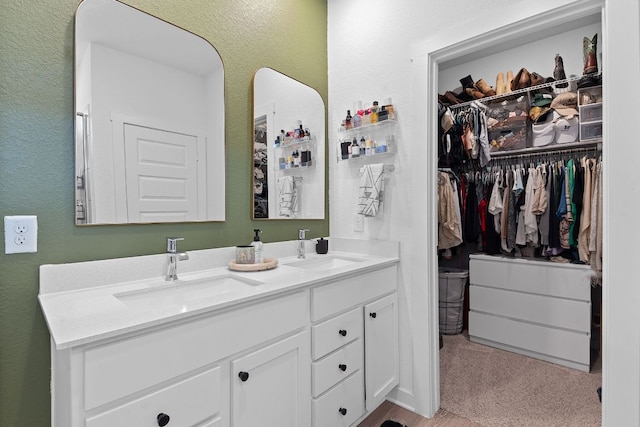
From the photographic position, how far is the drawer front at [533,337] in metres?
2.47

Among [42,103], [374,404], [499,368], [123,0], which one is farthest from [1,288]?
[499,368]

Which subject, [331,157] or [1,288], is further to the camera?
[331,157]

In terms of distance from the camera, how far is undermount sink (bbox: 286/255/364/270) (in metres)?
1.95

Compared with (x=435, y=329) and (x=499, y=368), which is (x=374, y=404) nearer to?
(x=435, y=329)

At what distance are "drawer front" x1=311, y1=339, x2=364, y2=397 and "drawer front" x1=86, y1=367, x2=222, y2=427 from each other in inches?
19.1

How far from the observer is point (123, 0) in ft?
4.62

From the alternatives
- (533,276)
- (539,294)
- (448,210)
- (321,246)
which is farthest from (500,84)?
(321,246)

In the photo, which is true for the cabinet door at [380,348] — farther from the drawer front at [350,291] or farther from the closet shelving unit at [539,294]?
the closet shelving unit at [539,294]

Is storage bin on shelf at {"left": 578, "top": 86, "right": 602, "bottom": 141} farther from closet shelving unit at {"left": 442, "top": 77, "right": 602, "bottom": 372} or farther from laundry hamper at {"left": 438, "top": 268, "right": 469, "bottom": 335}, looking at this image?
laundry hamper at {"left": 438, "top": 268, "right": 469, "bottom": 335}

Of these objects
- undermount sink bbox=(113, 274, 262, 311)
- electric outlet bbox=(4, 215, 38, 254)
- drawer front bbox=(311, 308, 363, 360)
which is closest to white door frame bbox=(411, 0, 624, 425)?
Answer: drawer front bbox=(311, 308, 363, 360)

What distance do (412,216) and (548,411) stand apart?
54.7 inches

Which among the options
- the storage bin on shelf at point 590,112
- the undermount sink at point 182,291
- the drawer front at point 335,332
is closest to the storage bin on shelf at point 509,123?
the storage bin on shelf at point 590,112

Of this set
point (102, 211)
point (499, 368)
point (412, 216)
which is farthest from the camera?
point (499, 368)

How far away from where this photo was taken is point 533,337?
2674mm
